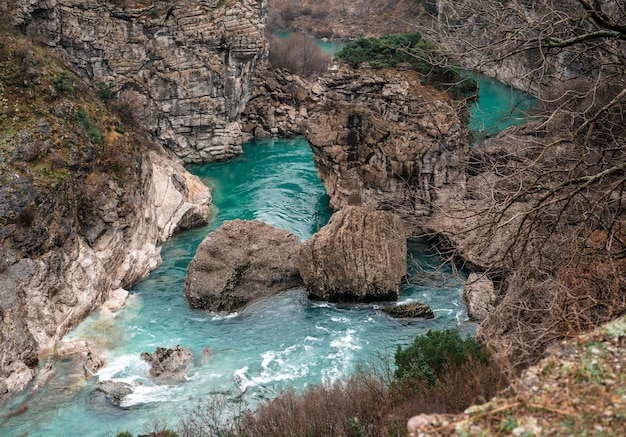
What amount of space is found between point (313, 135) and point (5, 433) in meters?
25.1

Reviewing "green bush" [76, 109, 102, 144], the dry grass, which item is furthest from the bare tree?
"green bush" [76, 109, 102, 144]

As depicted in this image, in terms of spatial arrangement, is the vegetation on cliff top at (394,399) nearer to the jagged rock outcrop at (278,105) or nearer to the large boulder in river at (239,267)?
the large boulder in river at (239,267)

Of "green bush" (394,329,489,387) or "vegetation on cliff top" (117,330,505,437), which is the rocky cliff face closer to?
"vegetation on cliff top" (117,330,505,437)

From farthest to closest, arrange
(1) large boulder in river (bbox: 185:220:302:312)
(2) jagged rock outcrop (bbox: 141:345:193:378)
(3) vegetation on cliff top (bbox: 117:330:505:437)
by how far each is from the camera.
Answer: (1) large boulder in river (bbox: 185:220:302:312), (2) jagged rock outcrop (bbox: 141:345:193:378), (3) vegetation on cliff top (bbox: 117:330:505:437)

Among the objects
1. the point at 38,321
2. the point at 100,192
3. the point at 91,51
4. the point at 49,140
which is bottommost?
the point at 38,321

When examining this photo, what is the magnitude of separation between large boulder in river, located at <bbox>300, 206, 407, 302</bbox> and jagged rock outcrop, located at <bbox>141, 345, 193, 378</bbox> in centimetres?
703

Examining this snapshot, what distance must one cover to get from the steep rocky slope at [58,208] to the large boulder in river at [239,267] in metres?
4.42

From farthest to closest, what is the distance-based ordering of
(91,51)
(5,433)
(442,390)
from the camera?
(91,51) < (5,433) < (442,390)

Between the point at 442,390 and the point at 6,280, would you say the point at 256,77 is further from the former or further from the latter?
the point at 442,390

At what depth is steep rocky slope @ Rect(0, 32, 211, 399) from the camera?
77.4 ft

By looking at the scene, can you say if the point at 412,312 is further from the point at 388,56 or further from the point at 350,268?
the point at 388,56

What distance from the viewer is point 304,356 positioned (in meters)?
24.1

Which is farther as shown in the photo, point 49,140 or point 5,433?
point 49,140

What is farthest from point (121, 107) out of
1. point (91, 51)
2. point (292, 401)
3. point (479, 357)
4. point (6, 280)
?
point (479, 357)
